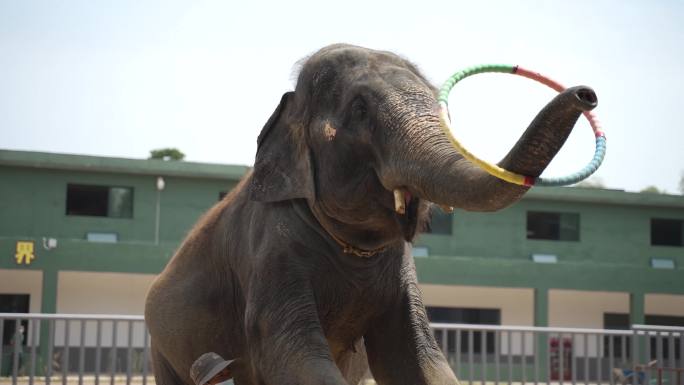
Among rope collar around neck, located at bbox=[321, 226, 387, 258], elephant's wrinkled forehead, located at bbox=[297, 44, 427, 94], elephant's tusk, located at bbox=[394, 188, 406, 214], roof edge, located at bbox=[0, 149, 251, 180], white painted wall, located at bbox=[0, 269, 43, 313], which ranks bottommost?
white painted wall, located at bbox=[0, 269, 43, 313]

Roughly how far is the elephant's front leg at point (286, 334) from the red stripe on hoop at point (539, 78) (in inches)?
61.5

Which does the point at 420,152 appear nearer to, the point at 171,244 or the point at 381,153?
the point at 381,153

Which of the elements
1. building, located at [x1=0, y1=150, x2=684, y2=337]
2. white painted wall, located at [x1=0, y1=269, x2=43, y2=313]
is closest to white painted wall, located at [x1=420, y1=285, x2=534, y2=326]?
building, located at [x1=0, y1=150, x2=684, y2=337]

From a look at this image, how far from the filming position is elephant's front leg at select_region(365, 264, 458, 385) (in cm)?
586

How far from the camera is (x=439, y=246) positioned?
4053cm

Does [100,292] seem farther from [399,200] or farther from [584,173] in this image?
[584,173]

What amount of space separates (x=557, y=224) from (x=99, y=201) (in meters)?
16.6

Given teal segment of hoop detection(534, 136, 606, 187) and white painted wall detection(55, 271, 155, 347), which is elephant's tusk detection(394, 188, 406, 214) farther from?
white painted wall detection(55, 271, 155, 347)

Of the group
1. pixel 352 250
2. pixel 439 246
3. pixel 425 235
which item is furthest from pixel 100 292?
pixel 352 250

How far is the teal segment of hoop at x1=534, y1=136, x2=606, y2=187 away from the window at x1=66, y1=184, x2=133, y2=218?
3423cm

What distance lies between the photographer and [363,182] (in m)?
5.34

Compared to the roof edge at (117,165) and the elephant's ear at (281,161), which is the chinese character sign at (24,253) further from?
the elephant's ear at (281,161)

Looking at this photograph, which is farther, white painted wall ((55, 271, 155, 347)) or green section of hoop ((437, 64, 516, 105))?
white painted wall ((55, 271, 155, 347))

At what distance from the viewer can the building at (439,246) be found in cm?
3634
